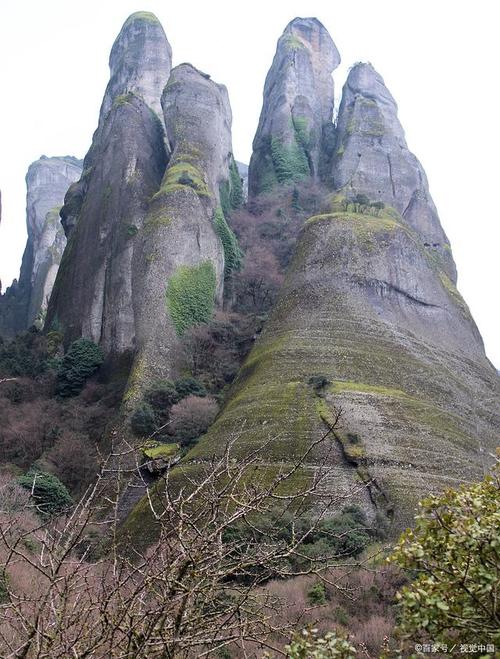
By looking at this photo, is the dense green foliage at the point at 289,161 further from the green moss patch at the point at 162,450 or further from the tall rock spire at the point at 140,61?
the green moss patch at the point at 162,450

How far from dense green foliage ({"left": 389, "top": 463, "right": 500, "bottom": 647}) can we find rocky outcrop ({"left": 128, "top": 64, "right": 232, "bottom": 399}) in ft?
106

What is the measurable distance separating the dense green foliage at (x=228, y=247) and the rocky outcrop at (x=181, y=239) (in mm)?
263

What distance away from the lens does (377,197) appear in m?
60.6

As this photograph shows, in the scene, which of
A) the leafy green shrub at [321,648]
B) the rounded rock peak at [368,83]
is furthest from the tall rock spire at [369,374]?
the rounded rock peak at [368,83]

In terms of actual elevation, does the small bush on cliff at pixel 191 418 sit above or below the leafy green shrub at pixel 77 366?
below

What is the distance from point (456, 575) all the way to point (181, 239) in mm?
42297

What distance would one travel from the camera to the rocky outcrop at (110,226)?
47906 mm

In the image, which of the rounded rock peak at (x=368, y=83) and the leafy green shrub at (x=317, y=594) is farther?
the rounded rock peak at (x=368, y=83)

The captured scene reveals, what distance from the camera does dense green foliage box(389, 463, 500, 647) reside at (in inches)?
255

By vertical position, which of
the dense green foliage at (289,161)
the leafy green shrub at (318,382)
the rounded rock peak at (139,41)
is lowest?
the leafy green shrub at (318,382)

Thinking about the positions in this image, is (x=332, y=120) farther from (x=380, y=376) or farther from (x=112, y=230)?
(x=380, y=376)

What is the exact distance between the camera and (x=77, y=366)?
44688mm

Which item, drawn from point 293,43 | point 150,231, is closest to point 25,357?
point 150,231

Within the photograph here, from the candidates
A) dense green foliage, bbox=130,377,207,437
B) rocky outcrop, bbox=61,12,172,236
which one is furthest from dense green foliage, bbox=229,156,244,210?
dense green foliage, bbox=130,377,207,437
